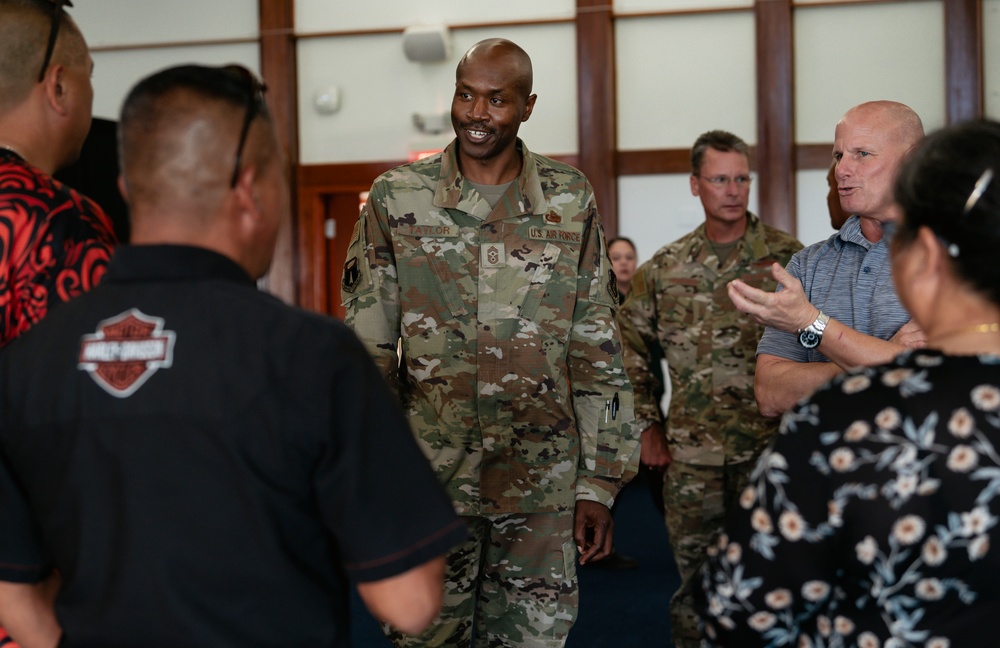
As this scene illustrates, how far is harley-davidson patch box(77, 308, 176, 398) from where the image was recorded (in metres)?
1.21

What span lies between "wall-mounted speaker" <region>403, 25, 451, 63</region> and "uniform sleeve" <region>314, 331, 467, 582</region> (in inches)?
258

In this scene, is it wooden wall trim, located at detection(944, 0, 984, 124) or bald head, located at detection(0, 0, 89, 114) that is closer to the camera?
bald head, located at detection(0, 0, 89, 114)

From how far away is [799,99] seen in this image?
24.1 feet

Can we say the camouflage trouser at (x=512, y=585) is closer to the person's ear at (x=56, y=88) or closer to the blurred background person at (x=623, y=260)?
the person's ear at (x=56, y=88)

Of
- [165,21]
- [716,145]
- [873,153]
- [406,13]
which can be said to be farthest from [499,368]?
[165,21]

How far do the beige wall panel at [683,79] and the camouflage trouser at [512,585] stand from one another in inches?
209

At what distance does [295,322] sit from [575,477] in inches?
60.1

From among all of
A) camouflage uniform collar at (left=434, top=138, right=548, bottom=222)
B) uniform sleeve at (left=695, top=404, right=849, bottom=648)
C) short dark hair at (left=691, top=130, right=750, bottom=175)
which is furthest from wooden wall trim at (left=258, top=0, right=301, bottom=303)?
uniform sleeve at (left=695, top=404, right=849, bottom=648)

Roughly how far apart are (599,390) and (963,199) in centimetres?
145

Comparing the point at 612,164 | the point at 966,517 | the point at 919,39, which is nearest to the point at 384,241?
the point at 966,517

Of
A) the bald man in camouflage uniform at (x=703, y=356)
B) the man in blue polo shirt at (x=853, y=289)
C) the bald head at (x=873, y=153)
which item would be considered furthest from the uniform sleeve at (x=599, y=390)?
the bald man in camouflage uniform at (x=703, y=356)

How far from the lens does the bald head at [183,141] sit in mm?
1268

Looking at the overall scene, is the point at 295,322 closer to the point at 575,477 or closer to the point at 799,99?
the point at 575,477

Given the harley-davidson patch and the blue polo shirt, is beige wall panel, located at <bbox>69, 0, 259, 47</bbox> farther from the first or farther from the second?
the harley-davidson patch
